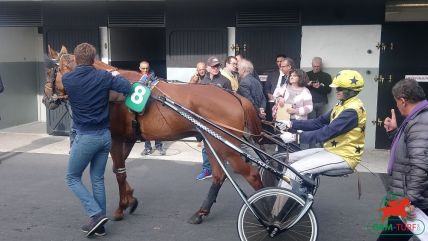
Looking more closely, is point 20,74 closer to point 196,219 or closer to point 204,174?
point 204,174

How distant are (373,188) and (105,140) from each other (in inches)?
158

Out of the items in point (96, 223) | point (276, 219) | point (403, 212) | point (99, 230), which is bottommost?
point (99, 230)

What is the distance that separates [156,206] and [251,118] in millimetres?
1702

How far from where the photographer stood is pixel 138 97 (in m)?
4.86

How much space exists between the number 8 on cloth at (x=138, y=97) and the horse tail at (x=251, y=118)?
1.12m

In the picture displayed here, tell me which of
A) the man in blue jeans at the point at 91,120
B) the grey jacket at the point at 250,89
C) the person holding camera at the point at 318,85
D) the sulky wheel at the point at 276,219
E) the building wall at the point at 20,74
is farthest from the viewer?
the building wall at the point at 20,74

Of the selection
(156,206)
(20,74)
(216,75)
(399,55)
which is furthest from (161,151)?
(20,74)

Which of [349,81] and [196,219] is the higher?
[349,81]

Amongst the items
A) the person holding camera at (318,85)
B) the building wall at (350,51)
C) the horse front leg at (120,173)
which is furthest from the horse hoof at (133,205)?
the building wall at (350,51)

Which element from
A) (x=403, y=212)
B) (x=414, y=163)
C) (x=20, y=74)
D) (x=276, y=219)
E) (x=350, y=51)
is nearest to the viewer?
(x=414, y=163)

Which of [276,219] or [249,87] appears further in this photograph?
[249,87]

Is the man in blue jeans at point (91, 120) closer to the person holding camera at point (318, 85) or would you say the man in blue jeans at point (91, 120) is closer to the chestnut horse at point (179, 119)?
the chestnut horse at point (179, 119)

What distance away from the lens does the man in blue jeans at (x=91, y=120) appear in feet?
14.9

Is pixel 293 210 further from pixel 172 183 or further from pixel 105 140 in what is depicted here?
pixel 172 183
